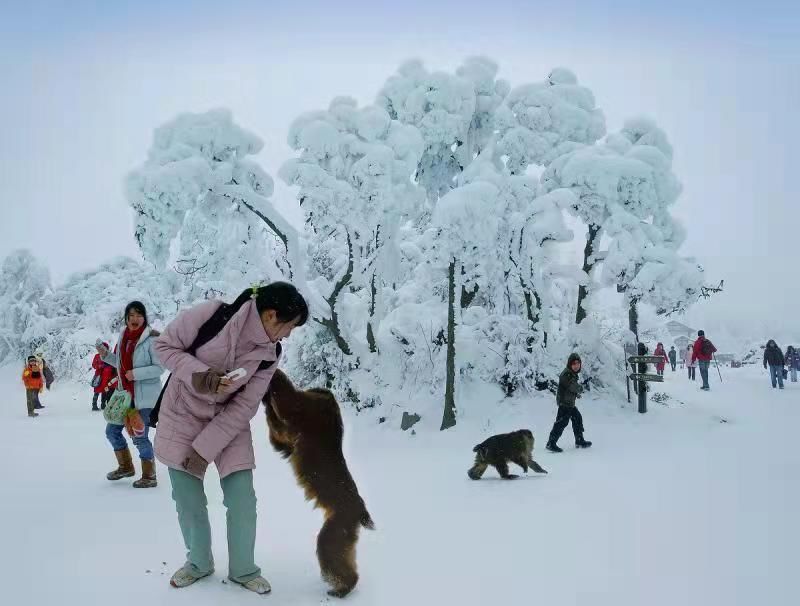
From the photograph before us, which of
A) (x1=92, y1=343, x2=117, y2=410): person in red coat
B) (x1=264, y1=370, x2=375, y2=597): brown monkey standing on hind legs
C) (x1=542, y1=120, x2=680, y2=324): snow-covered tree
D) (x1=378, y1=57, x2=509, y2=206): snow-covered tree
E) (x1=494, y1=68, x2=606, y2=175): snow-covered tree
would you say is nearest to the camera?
(x1=264, y1=370, x2=375, y2=597): brown monkey standing on hind legs

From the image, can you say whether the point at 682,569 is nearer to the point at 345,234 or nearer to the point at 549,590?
the point at 549,590

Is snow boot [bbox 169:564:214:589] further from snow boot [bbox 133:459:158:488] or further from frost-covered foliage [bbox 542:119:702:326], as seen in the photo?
frost-covered foliage [bbox 542:119:702:326]

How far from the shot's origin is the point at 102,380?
9.29 metres

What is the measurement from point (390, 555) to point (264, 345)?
1858mm

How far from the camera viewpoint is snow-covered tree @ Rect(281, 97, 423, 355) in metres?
12.6

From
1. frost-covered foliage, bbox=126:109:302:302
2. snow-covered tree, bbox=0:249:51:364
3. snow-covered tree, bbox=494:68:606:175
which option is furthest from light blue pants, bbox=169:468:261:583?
snow-covered tree, bbox=0:249:51:364

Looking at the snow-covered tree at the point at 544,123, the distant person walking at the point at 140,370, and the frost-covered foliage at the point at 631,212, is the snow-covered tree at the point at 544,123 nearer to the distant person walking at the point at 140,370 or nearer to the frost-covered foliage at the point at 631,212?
the frost-covered foliage at the point at 631,212

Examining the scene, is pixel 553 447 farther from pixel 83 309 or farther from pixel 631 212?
pixel 83 309

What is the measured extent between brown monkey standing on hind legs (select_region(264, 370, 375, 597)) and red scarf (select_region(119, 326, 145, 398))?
3096 millimetres

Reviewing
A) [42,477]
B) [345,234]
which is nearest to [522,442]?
[42,477]

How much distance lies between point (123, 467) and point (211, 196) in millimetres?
7740

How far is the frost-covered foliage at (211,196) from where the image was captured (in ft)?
38.6

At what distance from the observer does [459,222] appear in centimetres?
1105

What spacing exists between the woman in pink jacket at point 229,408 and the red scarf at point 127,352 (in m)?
2.93
